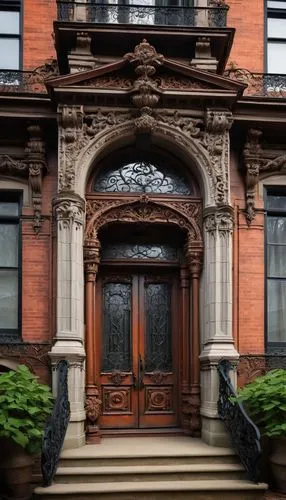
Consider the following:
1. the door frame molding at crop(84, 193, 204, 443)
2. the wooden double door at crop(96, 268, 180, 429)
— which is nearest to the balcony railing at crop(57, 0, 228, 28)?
the door frame molding at crop(84, 193, 204, 443)

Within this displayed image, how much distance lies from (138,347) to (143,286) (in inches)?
40.3

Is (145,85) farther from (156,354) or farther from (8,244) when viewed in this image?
(156,354)

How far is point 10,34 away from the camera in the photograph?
11.0 metres

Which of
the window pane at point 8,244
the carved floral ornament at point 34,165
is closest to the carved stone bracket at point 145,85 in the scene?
the carved floral ornament at point 34,165

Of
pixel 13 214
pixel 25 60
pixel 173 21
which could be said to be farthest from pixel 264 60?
pixel 13 214

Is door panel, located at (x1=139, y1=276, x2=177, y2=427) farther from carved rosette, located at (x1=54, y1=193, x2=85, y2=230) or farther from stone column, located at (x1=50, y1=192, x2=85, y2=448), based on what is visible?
carved rosette, located at (x1=54, y1=193, x2=85, y2=230)

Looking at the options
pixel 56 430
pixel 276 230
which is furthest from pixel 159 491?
pixel 276 230

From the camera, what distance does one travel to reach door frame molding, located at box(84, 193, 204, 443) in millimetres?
9867

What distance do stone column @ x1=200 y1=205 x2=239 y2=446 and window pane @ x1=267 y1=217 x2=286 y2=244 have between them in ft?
4.01

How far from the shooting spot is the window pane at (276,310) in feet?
35.0

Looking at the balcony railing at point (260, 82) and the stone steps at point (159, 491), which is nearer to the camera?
the stone steps at point (159, 491)

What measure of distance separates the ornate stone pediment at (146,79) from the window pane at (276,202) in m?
1.95

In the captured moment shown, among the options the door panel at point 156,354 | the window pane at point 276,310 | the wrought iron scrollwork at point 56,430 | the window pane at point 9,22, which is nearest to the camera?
the wrought iron scrollwork at point 56,430

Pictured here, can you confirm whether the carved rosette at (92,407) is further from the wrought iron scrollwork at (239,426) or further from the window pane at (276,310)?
the window pane at (276,310)
